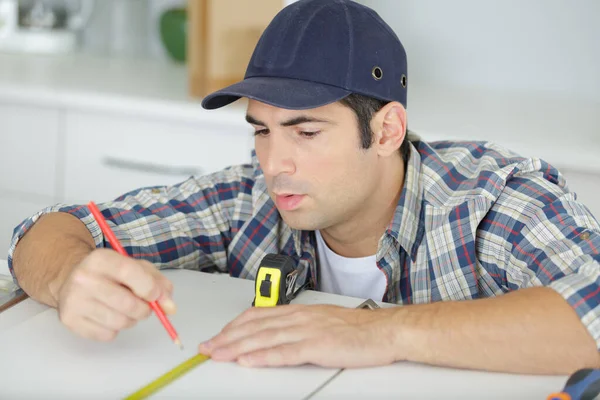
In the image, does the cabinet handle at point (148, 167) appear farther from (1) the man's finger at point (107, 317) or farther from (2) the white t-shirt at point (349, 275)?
(1) the man's finger at point (107, 317)

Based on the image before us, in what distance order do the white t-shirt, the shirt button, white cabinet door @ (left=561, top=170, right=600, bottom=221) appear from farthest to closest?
white cabinet door @ (left=561, top=170, right=600, bottom=221) < the white t-shirt < the shirt button

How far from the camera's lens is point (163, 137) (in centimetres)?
261

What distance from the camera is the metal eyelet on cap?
4.97 ft

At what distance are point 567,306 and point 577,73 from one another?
5.65ft

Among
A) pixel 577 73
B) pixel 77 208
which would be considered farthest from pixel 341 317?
pixel 577 73

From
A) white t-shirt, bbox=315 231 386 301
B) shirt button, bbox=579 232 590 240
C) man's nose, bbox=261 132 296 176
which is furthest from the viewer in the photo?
white t-shirt, bbox=315 231 386 301

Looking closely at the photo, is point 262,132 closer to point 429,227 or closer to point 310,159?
point 310,159

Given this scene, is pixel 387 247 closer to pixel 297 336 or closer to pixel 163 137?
pixel 297 336

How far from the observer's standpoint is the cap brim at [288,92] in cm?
142

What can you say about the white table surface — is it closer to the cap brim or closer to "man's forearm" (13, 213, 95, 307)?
"man's forearm" (13, 213, 95, 307)

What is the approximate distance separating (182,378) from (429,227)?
0.60 meters

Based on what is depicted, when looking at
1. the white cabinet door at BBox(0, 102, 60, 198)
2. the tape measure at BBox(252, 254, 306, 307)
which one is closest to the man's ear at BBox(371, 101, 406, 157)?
the tape measure at BBox(252, 254, 306, 307)

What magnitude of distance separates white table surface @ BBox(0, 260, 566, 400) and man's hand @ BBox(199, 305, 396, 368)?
2 centimetres

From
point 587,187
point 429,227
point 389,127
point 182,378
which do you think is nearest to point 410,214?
point 429,227
